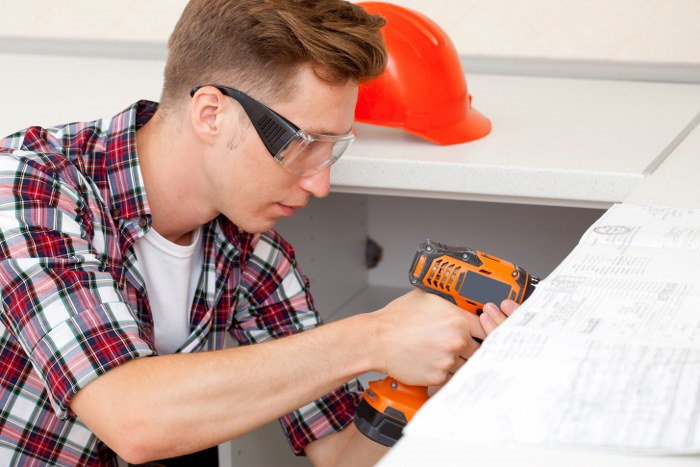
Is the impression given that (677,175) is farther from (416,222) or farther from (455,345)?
(416,222)

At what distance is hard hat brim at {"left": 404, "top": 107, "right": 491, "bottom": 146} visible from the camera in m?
1.77

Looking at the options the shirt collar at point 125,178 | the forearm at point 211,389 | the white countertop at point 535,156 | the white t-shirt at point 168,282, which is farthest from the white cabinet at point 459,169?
the forearm at point 211,389

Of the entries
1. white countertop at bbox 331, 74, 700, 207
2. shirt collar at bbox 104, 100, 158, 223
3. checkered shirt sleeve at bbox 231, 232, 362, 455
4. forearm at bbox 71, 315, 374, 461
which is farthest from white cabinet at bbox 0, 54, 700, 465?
forearm at bbox 71, 315, 374, 461

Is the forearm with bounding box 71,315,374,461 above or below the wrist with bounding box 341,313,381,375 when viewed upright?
below

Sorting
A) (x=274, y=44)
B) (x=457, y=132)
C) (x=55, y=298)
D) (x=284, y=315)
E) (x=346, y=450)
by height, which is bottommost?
(x=346, y=450)

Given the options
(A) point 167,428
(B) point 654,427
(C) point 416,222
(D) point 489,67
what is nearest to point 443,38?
(D) point 489,67

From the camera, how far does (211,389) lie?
114cm

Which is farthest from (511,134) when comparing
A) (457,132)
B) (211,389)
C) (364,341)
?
(211,389)

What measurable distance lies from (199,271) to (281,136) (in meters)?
0.32

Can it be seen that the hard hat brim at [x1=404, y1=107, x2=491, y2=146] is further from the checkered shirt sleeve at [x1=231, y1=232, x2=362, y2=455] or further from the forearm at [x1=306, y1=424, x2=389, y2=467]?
the forearm at [x1=306, y1=424, x2=389, y2=467]

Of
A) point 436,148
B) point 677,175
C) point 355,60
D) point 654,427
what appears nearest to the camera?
point 654,427

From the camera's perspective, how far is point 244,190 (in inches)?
55.3

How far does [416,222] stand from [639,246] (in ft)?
4.44

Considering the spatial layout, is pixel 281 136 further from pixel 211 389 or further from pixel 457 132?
pixel 457 132
